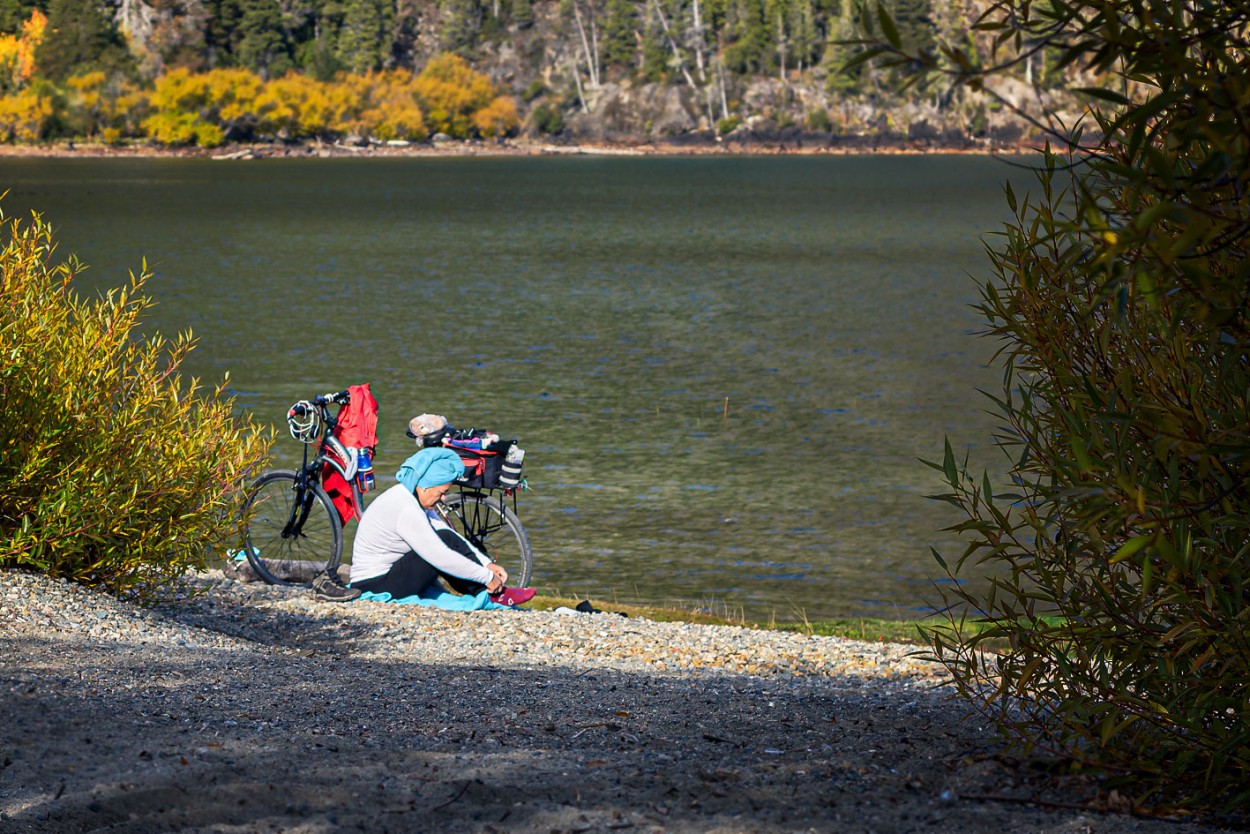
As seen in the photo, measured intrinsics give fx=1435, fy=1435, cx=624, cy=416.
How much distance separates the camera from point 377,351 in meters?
41.2

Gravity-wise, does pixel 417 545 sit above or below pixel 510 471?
below

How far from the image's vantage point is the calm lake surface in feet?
67.1

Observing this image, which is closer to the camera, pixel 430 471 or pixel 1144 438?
pixel 1144 438

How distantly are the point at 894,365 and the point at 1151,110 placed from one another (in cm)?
3590

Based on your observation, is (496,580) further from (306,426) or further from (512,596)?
(306,426)

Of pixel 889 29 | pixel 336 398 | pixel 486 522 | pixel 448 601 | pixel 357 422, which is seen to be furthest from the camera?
pixel 357 422

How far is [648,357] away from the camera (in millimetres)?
40375

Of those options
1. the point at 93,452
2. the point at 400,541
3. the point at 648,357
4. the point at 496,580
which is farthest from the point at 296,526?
the point at 648,357

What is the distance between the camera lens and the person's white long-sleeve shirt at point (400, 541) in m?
12.5

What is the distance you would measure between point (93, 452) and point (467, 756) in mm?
5032

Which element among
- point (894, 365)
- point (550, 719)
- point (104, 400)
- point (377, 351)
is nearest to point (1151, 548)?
point (550, 719)

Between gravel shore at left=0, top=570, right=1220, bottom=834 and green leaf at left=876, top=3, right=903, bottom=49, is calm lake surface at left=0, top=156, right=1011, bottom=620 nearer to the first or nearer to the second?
gravel shore at left=0, top=570, right=1220, bottom=834

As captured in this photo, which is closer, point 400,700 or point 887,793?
point 887,793

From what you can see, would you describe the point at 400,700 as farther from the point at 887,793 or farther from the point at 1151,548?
the point at 1151,548
